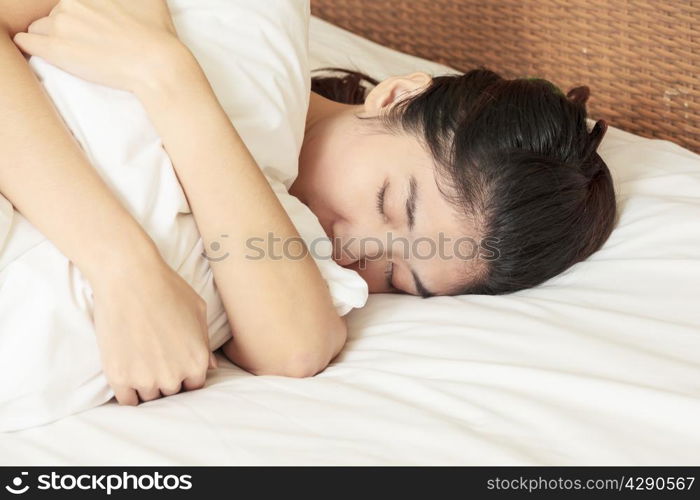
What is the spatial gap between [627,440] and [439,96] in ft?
1.72

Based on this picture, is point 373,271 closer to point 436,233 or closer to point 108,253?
point 436,233

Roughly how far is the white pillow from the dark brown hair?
160mm

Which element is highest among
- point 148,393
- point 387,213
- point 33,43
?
point 33,43

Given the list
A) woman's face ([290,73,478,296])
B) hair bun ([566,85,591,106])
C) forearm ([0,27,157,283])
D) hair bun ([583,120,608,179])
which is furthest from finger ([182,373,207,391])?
hair bun ([566,85,591,106])

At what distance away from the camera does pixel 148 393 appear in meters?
0.90

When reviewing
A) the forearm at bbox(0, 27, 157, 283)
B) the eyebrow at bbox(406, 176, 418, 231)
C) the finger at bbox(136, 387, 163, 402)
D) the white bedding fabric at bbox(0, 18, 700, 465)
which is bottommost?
the finger at bbox(136, 387, 163, 402)

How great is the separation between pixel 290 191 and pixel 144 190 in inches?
11.8

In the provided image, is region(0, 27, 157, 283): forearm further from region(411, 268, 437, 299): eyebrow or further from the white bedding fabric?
region(411, 268, 437, 299): eyebrow

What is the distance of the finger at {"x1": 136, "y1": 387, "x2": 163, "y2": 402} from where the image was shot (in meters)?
0.89

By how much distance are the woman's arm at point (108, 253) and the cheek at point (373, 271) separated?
0.27m

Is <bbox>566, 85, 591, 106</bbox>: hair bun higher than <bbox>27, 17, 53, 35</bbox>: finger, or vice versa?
<bbox>27, 17, 53, 35</bbox>: finger

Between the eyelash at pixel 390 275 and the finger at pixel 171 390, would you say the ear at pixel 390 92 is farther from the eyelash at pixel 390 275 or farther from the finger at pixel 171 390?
the finger at pixel 171 390

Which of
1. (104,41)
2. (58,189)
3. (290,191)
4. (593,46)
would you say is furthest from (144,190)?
(593,46)
